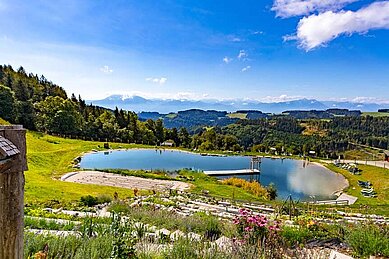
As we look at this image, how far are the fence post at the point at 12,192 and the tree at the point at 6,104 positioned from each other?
42234 mm

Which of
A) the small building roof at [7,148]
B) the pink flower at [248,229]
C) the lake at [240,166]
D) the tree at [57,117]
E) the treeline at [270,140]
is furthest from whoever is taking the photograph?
the treeline at [270,140]

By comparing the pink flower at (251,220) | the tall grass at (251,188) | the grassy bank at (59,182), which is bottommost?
the tall grass at (251,188)

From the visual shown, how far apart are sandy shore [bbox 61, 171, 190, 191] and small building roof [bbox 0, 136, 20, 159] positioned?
62.2ft

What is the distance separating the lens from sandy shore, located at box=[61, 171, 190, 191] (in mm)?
21172

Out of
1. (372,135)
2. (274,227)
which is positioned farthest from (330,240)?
(372,135)

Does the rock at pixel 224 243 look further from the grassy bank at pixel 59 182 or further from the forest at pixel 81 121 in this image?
the forest at pixel 81 121

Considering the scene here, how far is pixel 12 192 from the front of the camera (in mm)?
2020

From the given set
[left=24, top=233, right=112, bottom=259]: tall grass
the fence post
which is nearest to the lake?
[left=24, top=233, right=112, bottom=259]: tall grass

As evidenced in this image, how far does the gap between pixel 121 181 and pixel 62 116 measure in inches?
1139

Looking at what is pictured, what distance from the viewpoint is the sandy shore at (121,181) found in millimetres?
21172

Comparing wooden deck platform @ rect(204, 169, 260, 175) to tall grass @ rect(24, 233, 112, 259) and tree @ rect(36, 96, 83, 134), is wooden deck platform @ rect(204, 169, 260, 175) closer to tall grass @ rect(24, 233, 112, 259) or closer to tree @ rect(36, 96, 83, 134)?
tree @ rect(36, 96, 83, 134)

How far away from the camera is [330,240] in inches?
247

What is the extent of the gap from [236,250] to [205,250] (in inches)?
19.8

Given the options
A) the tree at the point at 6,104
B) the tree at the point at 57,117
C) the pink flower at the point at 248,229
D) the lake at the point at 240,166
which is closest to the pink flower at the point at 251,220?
the pink flower at the point at 248,229
